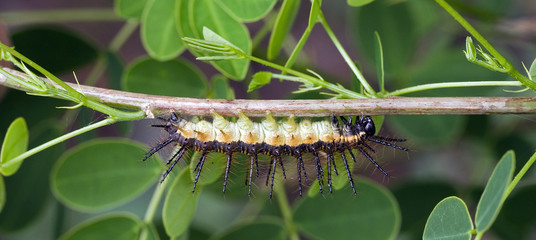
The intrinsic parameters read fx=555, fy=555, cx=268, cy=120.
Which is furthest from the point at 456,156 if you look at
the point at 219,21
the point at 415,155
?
the point at 219,21

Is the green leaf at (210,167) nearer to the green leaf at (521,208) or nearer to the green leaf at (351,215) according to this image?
the green leaf at (351,215)

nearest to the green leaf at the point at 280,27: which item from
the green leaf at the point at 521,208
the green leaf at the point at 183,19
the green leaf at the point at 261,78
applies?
the green leaf at the point at 261,78

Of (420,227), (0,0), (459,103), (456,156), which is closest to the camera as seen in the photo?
(459,103)

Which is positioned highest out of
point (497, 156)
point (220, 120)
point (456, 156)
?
point (220, 120)

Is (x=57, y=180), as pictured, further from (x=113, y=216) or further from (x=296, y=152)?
(x=296, y=152)

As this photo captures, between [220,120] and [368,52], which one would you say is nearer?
[220,120]

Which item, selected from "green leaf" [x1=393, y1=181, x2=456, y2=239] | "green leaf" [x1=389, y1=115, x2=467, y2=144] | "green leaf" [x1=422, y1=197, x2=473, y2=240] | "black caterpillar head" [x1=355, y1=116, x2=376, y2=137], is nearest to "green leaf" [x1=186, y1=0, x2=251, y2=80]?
"black caterpillar head" [x1=355, y1=116, x2=376, y2=137]
